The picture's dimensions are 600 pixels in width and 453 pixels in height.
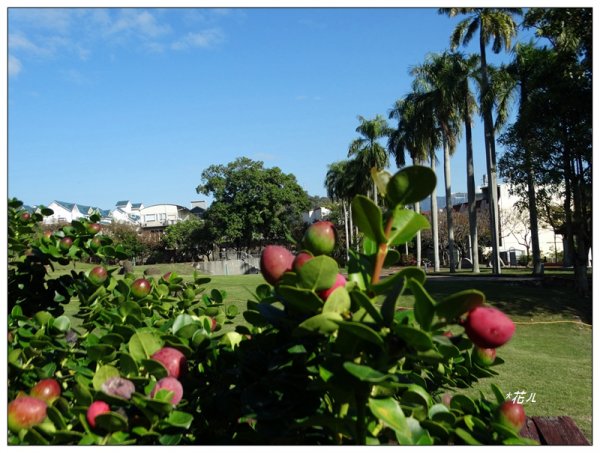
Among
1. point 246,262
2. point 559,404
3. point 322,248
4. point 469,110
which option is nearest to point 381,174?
point 322,248

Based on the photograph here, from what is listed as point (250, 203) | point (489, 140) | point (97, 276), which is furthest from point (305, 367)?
point (250, 203)

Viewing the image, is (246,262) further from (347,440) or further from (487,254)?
(347,440)

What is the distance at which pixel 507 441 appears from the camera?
0.91 m

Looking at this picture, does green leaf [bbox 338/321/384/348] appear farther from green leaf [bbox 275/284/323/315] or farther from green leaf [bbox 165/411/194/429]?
green leaf [bbox 165/411/194/429]

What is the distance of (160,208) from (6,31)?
65.5 metres

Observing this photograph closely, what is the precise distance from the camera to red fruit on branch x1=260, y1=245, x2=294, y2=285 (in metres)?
0.86

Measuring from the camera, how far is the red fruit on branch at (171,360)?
0.97 meters

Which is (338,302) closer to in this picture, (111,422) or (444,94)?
(111,422)

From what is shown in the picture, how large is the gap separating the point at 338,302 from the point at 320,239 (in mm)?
150

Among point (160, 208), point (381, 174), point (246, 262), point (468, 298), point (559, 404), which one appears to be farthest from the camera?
point (160, 208)

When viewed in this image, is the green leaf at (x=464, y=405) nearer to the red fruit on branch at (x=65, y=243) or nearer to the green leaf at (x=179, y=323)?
the green leaf at (x=179, y=323)

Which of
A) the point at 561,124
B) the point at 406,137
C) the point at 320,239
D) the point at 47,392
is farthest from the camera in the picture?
the point at 406,137

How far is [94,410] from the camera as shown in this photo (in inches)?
33.7

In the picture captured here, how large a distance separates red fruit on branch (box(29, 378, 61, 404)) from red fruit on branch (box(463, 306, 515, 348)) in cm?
75
